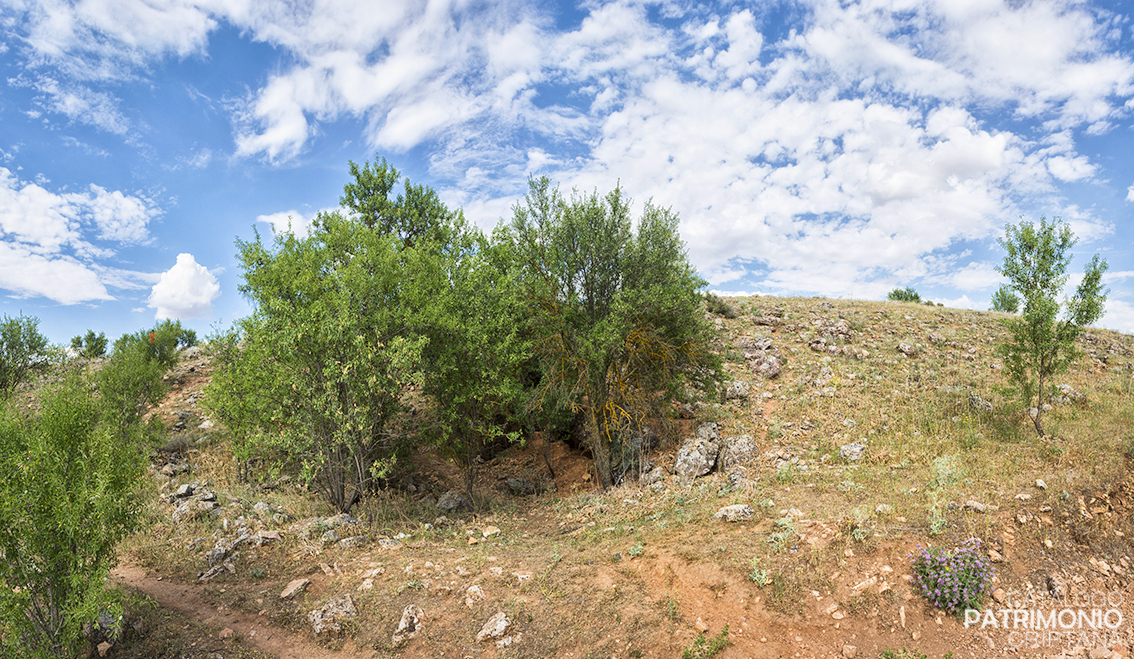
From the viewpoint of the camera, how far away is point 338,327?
38.9 feet

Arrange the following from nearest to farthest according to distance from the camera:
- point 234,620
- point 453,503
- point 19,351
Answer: point 234,620
point 453,503
point 19,351

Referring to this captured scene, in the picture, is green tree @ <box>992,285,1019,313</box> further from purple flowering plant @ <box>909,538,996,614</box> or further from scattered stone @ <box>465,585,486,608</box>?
scattered stone @ <box>465,585,486,608</box>

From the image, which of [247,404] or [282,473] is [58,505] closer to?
[247,404]

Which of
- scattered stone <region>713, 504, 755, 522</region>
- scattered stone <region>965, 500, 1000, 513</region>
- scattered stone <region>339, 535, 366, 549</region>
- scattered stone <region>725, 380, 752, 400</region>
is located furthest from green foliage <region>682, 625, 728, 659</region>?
scattered stone <region>725, 380, 752, 400</region>

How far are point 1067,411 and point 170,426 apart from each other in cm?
3508

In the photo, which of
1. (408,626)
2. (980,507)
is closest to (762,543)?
(980,507)

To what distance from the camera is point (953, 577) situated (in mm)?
7547

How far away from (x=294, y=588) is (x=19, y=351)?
88.4 ft

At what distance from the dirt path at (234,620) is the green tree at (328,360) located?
10.1ft

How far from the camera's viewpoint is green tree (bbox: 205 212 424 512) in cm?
1200

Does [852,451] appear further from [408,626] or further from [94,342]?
[94,342]

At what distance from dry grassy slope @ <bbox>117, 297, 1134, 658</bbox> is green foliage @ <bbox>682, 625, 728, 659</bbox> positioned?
0.11m

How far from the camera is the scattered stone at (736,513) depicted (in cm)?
1040

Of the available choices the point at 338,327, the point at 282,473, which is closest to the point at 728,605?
the point at 338,327
